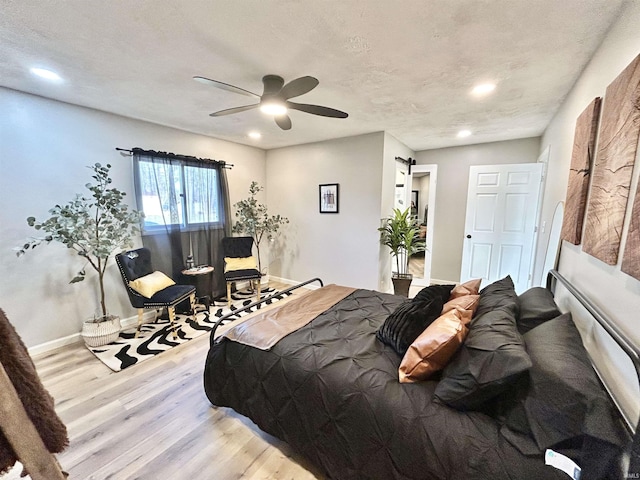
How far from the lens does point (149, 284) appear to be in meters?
3.07

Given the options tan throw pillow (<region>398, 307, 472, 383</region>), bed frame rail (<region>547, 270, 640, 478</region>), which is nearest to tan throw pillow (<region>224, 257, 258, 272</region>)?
tan throw pillow (<region>398, 307, 472, 383</region>)

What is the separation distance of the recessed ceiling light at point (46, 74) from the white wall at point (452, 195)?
497 cm

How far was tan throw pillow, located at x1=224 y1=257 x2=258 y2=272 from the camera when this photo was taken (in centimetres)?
418

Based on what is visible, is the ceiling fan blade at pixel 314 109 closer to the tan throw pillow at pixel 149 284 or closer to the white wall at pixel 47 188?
the white wall at pixel 47 188

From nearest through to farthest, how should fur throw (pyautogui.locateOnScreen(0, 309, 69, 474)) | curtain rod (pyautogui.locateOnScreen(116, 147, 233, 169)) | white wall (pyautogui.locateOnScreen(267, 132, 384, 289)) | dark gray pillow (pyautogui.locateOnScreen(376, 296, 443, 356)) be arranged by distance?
1. fur throw (pyautogui.locateOnScreen(0, 309, 69, 474))
2. dark gray pillow (pyautogui.locateOnScreen(376, 296, 443, 356))
3. curtain rod (pyautogui.locateOnScreen(116, 147, 233, 169))
4. white wall (pyautogui.locateOnScreen(267, 132, 384, 289))

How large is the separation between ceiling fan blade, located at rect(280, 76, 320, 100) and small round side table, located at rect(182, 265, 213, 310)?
260 centimetres

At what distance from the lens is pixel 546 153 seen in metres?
3.30

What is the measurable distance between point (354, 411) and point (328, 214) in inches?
133

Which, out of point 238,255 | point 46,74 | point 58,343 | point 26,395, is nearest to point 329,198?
point 238,255

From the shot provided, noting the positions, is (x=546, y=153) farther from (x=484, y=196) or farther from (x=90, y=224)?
(x=90, y=224)

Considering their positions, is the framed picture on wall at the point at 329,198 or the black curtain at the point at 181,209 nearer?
the black curtain at the point at 181,209

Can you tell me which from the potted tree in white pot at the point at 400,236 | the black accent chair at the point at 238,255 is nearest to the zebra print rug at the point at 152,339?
the black accent chair at the point at 238,255

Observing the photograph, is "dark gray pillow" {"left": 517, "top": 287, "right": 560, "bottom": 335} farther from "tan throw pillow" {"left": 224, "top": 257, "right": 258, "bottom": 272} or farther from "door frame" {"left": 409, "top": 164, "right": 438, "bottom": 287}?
"tan throw pillow" {"left": 224, "top": 257, "right": 258, "bottom": 272}

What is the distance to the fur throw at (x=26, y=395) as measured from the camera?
49 centimetres
